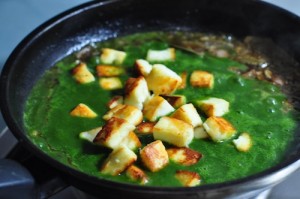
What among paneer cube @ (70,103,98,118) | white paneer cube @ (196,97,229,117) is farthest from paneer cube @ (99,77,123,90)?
white paneer cube @ (196,97,229,117)

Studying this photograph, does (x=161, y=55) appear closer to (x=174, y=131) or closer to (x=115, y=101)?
(x=115, y=101)

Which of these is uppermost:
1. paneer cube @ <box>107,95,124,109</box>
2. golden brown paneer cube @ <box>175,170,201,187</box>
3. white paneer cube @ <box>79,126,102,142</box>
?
paneer cube @ <box>107,95,124,109</box>

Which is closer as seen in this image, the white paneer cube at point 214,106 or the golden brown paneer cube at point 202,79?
the white paneer cube at point 214,106

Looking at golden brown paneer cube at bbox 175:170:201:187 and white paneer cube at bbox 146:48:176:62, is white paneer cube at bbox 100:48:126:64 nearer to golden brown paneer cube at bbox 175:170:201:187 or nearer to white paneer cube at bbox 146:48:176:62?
white paneer cube at bbox 146:48:176:62

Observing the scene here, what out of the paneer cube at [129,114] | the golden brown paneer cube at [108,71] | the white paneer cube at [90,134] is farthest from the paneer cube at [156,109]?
the golden brown paneer cube at [108,71]

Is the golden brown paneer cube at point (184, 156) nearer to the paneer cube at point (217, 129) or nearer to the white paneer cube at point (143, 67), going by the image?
the paneer cube at point (217, 129)

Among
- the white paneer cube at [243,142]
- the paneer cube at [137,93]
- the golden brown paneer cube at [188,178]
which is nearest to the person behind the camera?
the golden brown paneer cube at [188,178]

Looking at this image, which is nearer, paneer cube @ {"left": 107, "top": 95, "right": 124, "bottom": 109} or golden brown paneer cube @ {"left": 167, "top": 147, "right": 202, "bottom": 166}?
golden brown paneer cube @ {"left": 167, "top": 147, "right": 202, "bottom": 166}
